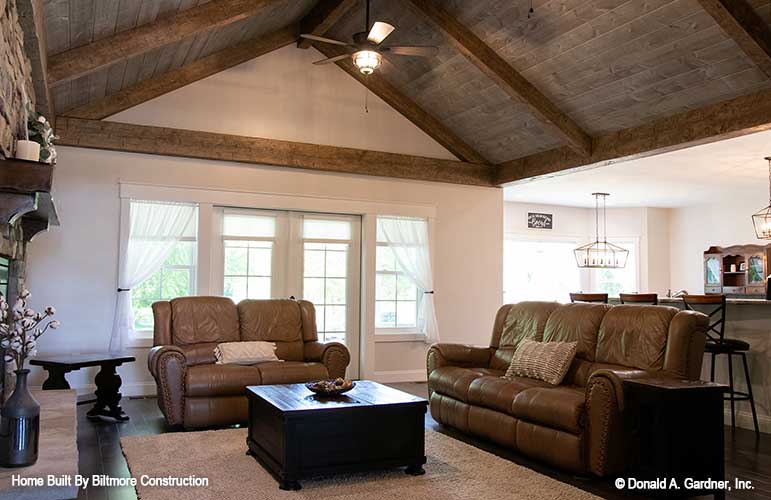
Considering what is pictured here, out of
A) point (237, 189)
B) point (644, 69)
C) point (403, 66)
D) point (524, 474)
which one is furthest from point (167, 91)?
point (524, 474)

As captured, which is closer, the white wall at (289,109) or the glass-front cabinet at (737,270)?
the white wall at (289,109)

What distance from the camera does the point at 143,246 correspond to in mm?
6613

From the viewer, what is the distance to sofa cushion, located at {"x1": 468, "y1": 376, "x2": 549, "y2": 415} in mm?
4416

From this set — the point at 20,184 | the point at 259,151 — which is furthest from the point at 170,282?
the point at 20,184

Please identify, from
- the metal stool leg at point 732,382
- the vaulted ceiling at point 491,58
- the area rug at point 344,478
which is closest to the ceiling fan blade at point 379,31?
the vaulted ceiling at point 491,58

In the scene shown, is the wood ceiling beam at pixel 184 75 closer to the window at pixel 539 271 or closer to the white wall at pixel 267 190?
the white wall at pixel 267 190

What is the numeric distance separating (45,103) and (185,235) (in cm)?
199

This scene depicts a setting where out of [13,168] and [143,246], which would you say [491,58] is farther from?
[13,168]

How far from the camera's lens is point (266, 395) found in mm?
4156

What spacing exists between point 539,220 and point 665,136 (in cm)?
561

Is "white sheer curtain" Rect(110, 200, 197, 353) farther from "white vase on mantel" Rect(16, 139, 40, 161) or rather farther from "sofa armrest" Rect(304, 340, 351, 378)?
"white vase on mantel" Rect(16, 139, 40, 161)

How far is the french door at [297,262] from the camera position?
7.14 meters

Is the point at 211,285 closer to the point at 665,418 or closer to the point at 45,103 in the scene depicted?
the point at 45,103

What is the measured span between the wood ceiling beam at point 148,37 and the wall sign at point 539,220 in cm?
711
